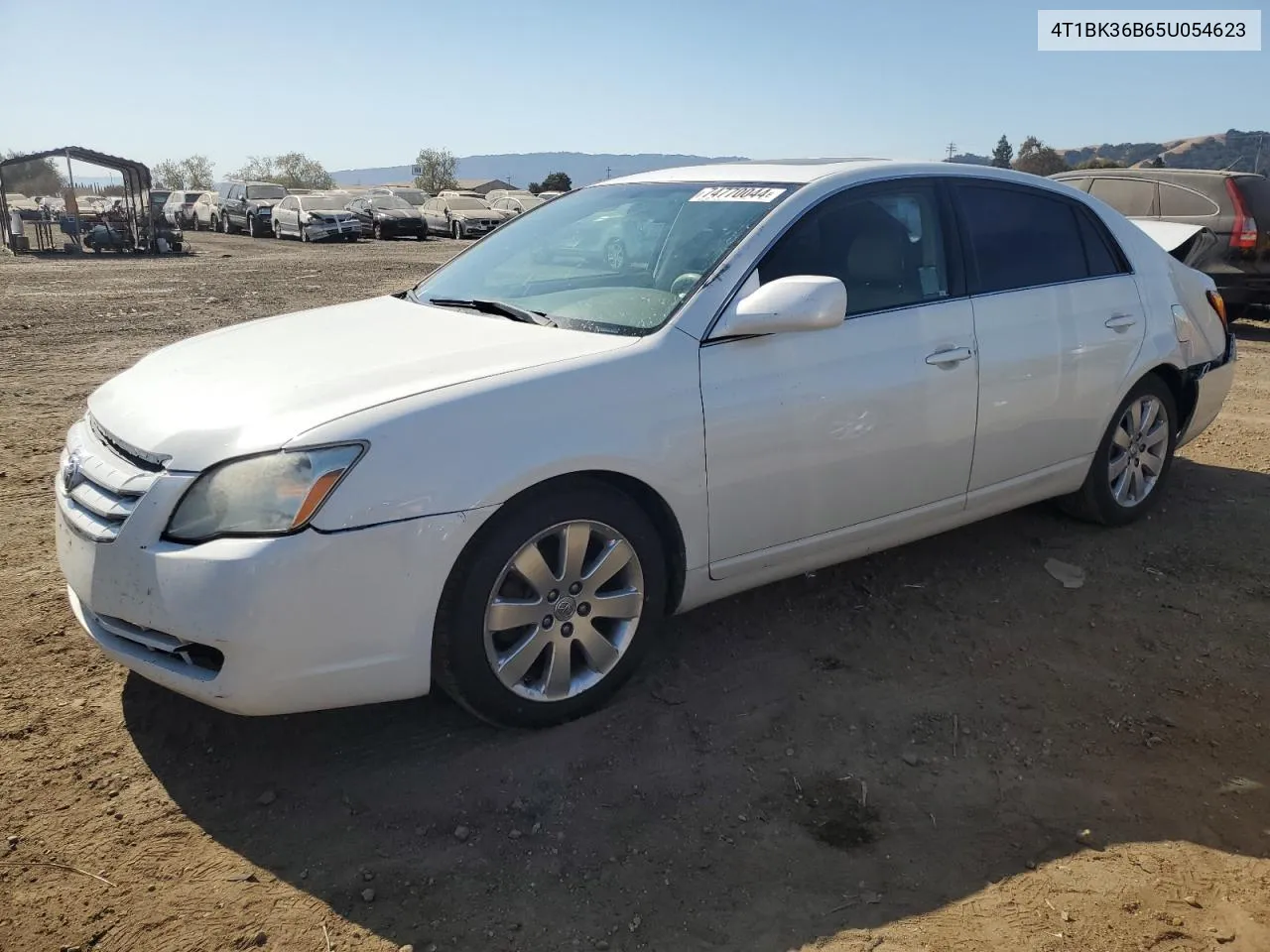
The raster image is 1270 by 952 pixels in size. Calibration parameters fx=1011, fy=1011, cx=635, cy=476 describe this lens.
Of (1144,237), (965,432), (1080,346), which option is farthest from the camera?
(1144,237)

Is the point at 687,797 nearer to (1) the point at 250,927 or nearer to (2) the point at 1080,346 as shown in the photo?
(1) the point at 250,927

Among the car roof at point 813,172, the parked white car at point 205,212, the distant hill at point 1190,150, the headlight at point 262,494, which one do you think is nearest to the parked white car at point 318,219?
the parked white car at point 205,212

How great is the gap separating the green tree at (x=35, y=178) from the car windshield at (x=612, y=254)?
26.6 metres

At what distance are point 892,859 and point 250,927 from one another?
1.56 metres

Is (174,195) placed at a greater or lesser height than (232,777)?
greater

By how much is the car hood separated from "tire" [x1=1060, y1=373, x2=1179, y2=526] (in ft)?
8.71

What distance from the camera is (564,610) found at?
300 centimetres

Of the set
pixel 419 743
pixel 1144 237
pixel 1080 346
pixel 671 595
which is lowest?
pixel 419 743

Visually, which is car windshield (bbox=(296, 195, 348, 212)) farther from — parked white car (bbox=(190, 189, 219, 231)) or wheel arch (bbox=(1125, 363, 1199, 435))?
wheel arch (bbox=(1125, 363, 1199, 435))

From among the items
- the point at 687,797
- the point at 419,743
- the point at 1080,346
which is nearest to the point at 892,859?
→ the point at 687,797

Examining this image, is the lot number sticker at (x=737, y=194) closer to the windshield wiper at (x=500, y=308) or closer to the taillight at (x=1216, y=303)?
the windshield wiper at (x=500, y=308)

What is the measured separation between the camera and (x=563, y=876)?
8.15 feet

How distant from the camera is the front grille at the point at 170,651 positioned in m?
2.63

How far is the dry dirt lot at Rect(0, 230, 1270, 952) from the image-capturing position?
7.75 feet
